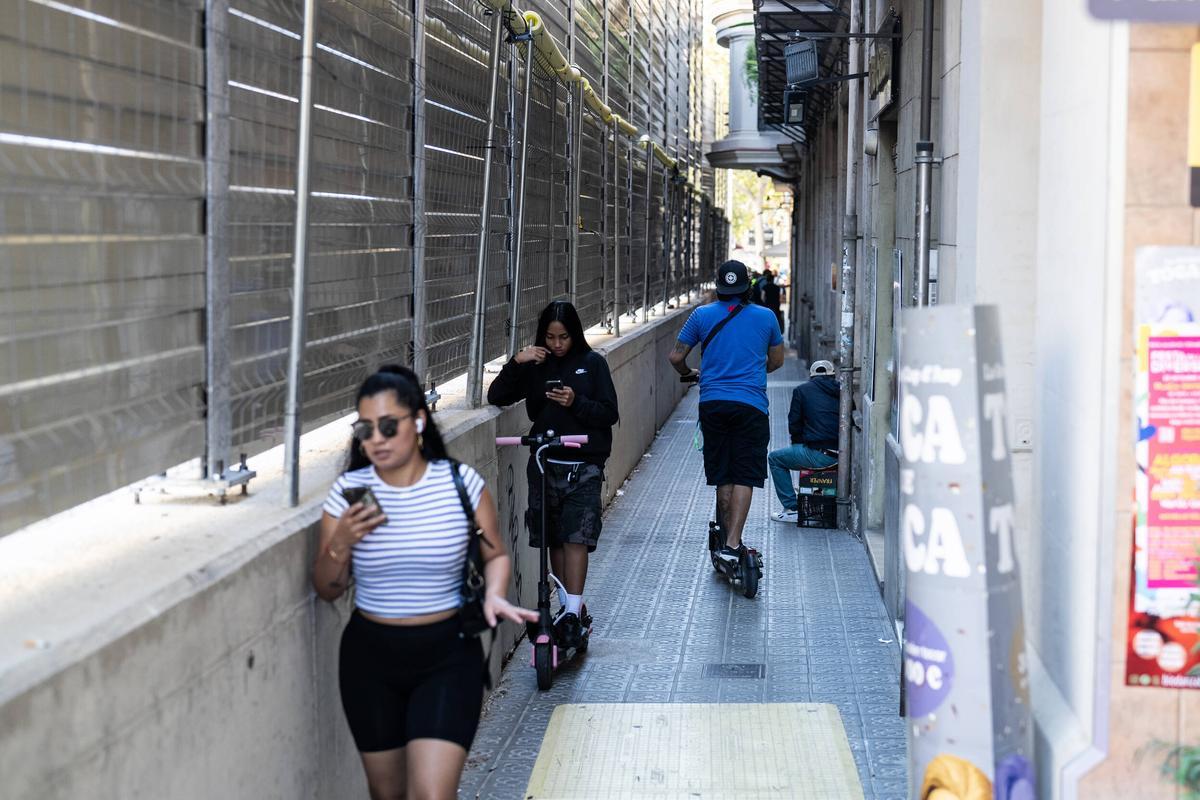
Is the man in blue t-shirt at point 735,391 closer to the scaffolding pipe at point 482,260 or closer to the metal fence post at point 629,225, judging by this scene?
the scaffolding pipe at point 482,260

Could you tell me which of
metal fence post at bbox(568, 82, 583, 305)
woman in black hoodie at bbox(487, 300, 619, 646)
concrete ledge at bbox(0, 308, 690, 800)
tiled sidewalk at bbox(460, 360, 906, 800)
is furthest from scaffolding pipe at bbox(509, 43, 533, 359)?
concrete ledge at bbox(0, 308, 690, 800)

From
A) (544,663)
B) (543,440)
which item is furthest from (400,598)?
(543,440)

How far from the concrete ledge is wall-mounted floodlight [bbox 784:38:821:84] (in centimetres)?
618

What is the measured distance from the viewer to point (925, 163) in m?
6.47

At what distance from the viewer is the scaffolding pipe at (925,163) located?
6457 mm

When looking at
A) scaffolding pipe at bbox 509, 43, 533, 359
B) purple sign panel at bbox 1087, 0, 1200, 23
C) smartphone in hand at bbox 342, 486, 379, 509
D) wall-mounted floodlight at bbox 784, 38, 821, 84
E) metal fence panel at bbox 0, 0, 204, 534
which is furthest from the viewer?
wall-mounted floodlight at bbox 784, 38, 821, 84

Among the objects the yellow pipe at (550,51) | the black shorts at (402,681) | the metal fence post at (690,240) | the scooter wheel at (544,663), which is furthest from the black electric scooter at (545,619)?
the metal fence post at (690,240)

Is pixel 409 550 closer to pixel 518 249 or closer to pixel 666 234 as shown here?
pixel 518 249

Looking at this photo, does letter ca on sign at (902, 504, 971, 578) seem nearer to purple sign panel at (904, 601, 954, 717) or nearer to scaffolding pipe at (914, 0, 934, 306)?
purple sign panel at (904, 601, 954, 717)

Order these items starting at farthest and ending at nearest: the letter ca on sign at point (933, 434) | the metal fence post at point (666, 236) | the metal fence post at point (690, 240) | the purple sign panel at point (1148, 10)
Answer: the metal fence post at point (690, 240) < the metal fence post at point (666, 236) < the letter ca on sign at point (933, 434) < the purple sign panel at point (1148, 10)

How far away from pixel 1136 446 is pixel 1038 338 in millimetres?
994

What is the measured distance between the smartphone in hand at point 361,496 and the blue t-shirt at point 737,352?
5175mm

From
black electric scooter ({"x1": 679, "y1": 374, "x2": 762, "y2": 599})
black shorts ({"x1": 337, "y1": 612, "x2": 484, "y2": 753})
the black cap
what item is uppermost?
the black cap

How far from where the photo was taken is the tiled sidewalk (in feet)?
20.3
